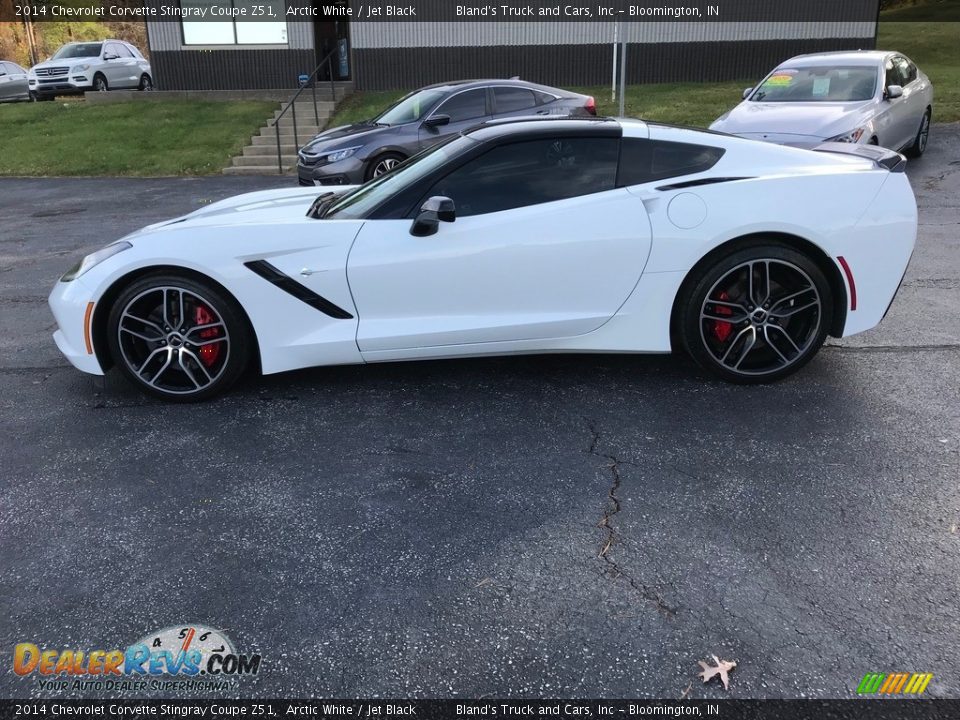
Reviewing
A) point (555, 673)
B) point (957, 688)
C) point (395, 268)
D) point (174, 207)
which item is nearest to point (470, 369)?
point (395, 268)

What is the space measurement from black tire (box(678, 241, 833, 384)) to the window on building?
19.2m

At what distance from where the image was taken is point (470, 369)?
456cm

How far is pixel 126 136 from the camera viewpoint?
54.3 ft

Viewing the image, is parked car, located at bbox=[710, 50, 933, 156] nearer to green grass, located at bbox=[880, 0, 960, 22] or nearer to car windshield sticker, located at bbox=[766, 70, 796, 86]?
car windshield sticker, located at bbox=[766, 70, 796, 86]

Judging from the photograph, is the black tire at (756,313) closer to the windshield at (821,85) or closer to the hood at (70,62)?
the windshield at (821,85)

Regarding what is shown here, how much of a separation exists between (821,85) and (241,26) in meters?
15.9

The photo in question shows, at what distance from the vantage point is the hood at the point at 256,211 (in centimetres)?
422

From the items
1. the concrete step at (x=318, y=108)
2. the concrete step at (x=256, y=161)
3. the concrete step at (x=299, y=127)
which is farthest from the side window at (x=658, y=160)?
the concrete step at (x=318, y=108)

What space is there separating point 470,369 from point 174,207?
8031 mm

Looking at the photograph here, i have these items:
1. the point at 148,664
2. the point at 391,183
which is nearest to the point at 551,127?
the point at 391,183

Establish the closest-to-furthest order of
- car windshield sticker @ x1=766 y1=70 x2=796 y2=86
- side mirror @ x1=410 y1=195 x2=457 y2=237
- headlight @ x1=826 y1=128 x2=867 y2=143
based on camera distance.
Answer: side mirror @ x1=410 y1=195 x2=457 y2=237
headlight @ x1=826 y1=128 x2=867 y2=143
car windshield sticker @ x1=766 y1=70 x2=796 y2=86

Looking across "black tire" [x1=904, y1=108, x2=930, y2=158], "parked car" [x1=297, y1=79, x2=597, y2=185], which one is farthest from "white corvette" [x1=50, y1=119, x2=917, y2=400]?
"black tire" [x1=904, y1=108, x2=930, y2=158]

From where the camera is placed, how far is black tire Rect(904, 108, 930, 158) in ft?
37.1

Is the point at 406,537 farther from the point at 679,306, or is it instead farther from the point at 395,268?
the point at 679,306
